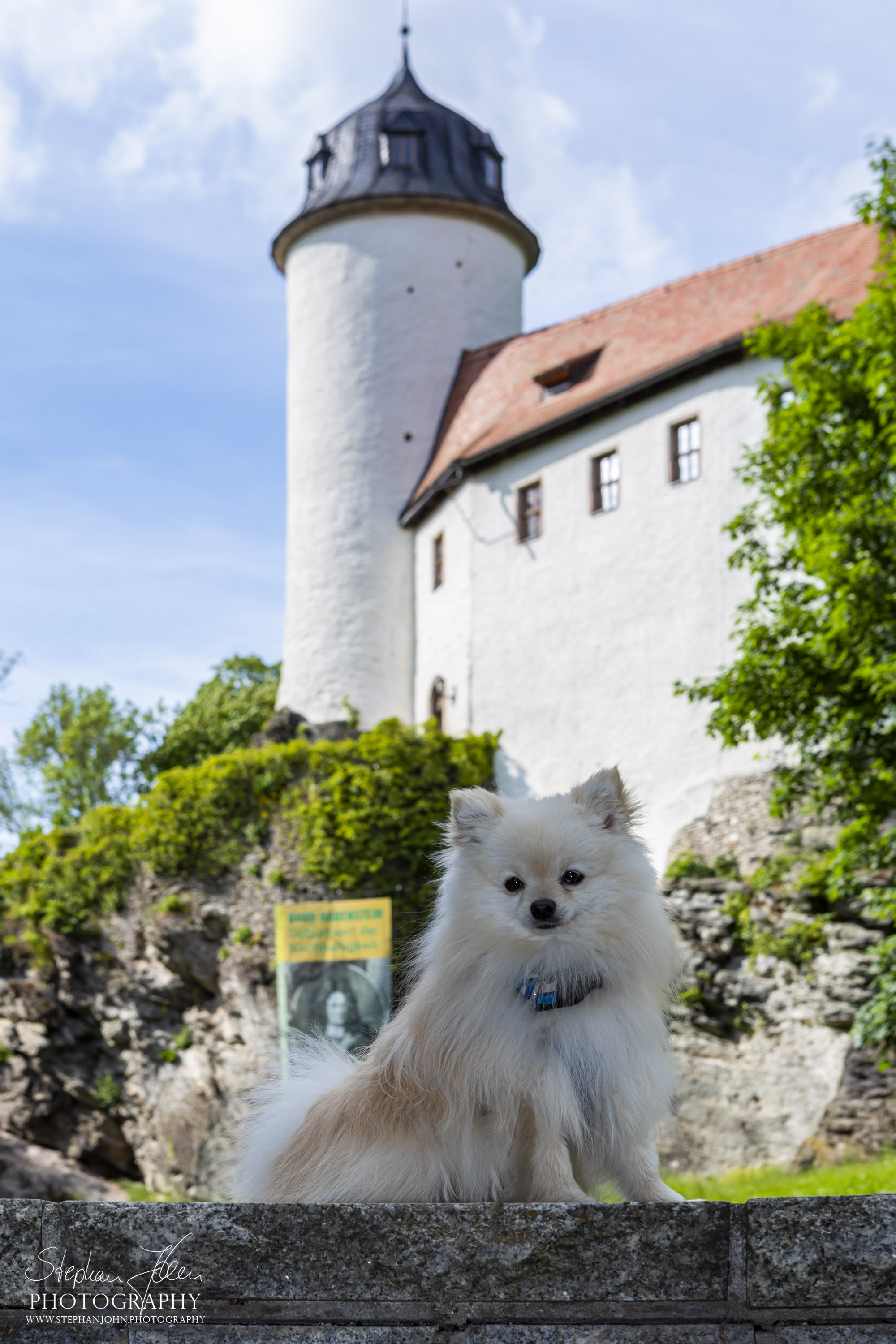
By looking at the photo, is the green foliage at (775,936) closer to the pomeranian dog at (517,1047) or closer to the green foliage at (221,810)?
the green foliage at (221,810)

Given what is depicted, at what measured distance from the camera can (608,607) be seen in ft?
89.8

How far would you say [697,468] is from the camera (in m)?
26.1

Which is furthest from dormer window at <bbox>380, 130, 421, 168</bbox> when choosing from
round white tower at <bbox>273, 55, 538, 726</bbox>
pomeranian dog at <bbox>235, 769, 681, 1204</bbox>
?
pomeranian dog at <bbox>235, 769, 681, 1204</bbox>

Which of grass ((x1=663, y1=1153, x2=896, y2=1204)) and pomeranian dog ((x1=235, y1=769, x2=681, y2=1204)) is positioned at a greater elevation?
pomeranian dog ((x1=235, y1=769, x2=681, y2=1204))

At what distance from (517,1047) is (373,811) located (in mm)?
22303

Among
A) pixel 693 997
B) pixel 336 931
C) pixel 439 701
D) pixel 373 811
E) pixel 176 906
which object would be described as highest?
pixel 439 701

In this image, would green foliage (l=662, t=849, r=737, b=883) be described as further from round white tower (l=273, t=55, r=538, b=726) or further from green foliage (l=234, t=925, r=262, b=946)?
round white tower (l=273, t=55, r=538, b=726)

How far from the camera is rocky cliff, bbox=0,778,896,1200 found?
19.8 m

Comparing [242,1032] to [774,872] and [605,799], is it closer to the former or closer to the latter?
[774,872]

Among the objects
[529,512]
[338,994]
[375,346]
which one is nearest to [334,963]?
[338,994]

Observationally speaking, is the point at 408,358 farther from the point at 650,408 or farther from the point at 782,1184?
the point at 782,1184

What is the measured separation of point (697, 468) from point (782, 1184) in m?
14.7

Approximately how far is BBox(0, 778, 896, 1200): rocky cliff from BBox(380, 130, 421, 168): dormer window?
21542 millimetres

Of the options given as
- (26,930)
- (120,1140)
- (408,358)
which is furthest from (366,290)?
(120,1140)
